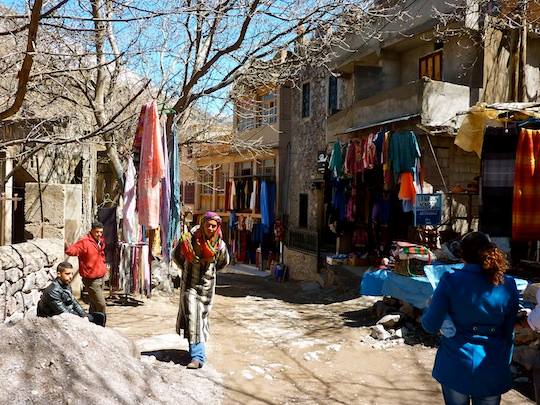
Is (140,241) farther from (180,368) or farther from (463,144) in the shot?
(463,144)

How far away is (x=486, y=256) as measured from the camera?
10.0ft

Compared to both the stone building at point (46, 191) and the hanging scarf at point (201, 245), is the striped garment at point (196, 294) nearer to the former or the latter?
the hanging scarf at point (201, 245)

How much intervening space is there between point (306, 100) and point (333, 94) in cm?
203

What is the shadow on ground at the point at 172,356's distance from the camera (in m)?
5.84

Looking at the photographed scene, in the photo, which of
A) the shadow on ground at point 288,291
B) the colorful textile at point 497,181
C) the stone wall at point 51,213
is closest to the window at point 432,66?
the colorful textile at point 497,181

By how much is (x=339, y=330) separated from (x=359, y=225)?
19.7 feet

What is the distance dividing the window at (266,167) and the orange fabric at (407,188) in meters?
11.2

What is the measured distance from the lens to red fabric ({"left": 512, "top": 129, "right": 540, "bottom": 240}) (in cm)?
722

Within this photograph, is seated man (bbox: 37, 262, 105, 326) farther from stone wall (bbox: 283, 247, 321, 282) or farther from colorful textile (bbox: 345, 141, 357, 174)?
stone wall (bbox: 283, 247, 321, 282)

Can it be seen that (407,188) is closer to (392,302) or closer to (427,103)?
(427,103)

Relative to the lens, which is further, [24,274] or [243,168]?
[243,168]

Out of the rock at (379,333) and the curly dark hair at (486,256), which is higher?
the curly dark hair at (486,256)

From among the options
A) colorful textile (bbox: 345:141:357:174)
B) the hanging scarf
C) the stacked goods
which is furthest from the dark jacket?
colorful textile (bbox: 345:141:357:174)

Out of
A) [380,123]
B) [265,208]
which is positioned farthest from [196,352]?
[265,208]
